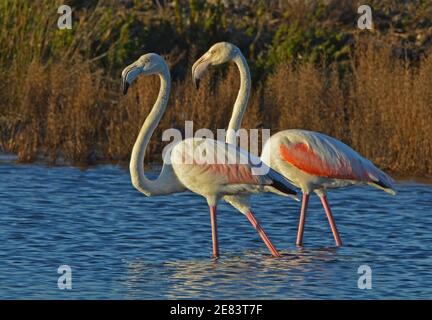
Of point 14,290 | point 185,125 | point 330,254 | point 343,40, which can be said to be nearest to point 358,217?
point 330,254

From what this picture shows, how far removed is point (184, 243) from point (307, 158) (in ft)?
4.08

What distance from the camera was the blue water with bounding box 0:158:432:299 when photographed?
9133 mm

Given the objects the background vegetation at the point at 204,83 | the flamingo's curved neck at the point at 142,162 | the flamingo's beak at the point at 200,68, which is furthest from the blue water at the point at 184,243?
the flamingo's beak at the point at 200,68

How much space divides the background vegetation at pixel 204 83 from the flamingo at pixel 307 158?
2.64 m

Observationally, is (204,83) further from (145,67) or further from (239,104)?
(145,67)

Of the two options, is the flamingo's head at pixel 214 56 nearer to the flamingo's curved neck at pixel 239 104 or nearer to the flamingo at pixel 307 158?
the flamingo at pixel 307 158

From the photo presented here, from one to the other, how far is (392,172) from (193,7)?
4.52m

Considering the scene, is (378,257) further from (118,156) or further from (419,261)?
(118,156)

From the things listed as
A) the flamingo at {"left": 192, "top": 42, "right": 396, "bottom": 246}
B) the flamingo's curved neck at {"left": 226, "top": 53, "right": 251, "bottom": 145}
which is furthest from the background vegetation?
the flamingo's curved neck at {"left": 226, "top": 53, "right": 251, "bottom": 145}

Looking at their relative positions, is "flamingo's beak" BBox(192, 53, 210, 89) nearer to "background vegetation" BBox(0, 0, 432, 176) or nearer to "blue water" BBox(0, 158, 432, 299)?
"blue water" BBox(0, 158, 432, 299)

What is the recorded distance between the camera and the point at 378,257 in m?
10.2

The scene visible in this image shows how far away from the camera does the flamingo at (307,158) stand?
411 inches

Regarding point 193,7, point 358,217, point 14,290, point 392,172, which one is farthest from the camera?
point 193,7

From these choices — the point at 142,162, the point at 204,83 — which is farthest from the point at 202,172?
the point at 204,83
